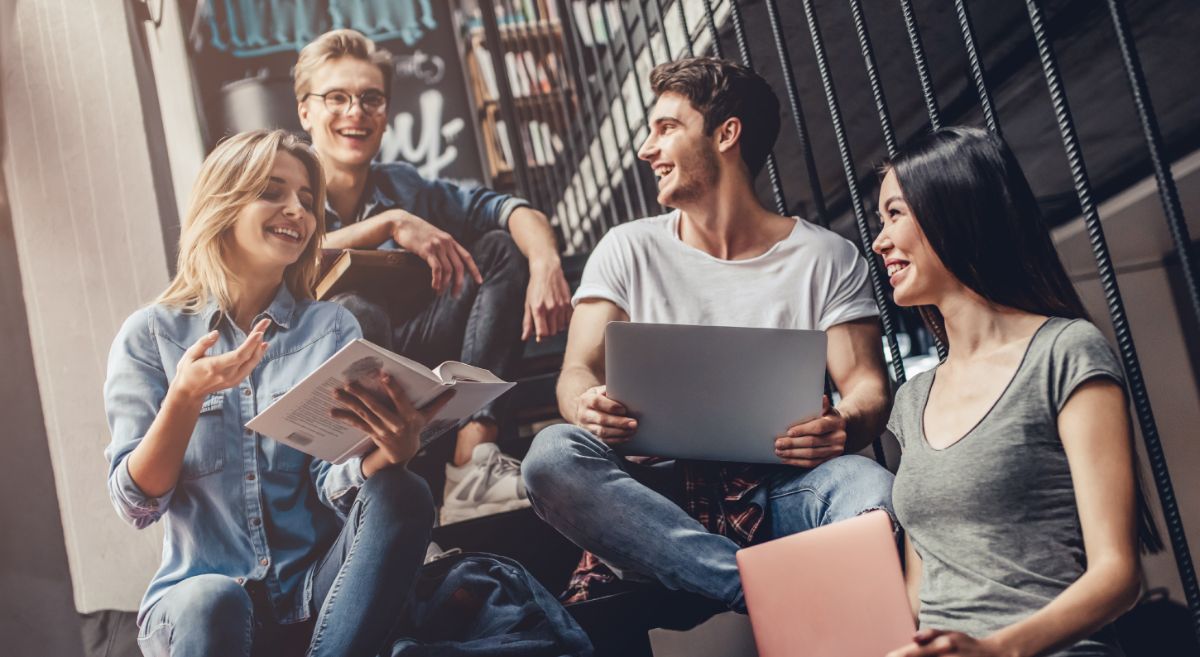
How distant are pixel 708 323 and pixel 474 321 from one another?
0.50 metres

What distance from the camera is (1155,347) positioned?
11.3 feet

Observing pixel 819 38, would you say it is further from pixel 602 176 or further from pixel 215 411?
pixel 215 411

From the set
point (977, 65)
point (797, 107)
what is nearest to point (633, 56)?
point (797, 107)

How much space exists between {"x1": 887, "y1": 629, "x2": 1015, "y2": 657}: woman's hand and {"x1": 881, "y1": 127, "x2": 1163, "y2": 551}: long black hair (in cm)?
38

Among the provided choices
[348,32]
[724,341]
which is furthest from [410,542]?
[348,32]

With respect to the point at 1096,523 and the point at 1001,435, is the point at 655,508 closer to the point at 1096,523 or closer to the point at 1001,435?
the point at 1001,435

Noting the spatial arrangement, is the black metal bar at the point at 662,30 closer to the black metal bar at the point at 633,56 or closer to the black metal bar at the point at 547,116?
the black metal bar at the point at 633,56

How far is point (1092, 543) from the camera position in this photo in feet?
3.85

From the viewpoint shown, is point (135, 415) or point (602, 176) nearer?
point (135, 415)

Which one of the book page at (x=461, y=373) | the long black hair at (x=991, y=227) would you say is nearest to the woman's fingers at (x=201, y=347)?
the book page at (x=461, y=373)

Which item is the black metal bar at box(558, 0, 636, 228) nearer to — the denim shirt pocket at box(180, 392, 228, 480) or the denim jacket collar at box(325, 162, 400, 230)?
Result: the denim jacket collar at box(325, 162, 400, 230)

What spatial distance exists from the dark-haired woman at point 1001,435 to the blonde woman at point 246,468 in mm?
889

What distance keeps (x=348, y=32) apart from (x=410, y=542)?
1109 millimetres

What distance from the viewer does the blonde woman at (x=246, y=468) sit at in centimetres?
170
